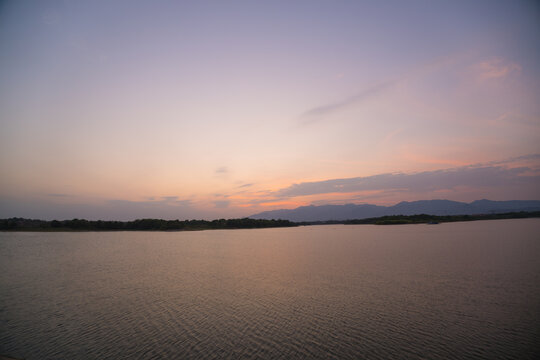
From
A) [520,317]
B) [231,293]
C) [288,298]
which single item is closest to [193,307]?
[231,293]

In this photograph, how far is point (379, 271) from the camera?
2961cm

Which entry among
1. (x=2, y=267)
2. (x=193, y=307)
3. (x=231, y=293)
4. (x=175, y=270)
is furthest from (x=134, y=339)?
(x=2, y=267)

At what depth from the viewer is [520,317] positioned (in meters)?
15.3

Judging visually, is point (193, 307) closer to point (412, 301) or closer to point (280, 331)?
point (280, 331)

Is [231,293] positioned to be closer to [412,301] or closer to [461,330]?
[412,301]

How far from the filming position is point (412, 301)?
18.9m

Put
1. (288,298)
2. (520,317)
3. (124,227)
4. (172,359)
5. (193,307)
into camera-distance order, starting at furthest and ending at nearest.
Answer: (124,227)
(288,298)
(193,307)
(520,317)
(172,359)

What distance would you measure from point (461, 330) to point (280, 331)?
31.9ft

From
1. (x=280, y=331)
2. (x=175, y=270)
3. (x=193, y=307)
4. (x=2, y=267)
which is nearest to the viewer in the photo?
(x=280, y=331)

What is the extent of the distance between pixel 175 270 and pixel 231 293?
46.8 feet

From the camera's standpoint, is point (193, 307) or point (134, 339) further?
point (193, 307)

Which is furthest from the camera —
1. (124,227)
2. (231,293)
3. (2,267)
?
(124,227)

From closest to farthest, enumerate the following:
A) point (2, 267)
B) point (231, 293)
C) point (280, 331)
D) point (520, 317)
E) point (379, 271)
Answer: point (280, 331) → point (520, 317) → point (231, 293) → point (379, 271) → point (2, 267)

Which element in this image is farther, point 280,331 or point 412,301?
point 412,301
